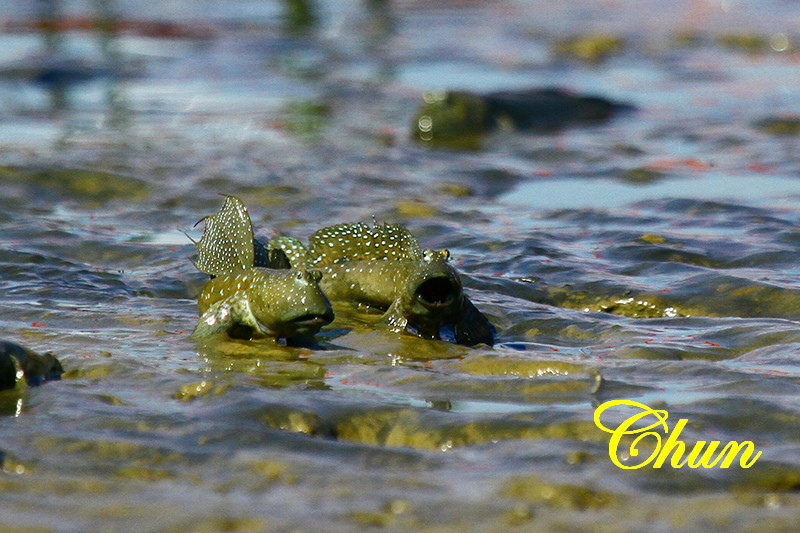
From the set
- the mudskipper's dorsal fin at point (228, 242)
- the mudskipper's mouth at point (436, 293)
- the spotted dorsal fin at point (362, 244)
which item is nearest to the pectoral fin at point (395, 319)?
the mudskipper's mouth at point (436, 293)

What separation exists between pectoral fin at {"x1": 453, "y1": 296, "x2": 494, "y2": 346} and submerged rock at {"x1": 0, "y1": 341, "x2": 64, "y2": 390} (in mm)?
1291

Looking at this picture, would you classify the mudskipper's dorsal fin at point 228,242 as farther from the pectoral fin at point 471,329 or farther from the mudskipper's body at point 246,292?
the pectoral fin at point 471,329

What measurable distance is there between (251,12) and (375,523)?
18174 millimetres

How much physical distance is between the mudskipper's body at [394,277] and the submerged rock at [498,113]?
14.8 ft

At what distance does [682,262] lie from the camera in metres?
5.35

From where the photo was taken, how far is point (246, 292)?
3908 mm

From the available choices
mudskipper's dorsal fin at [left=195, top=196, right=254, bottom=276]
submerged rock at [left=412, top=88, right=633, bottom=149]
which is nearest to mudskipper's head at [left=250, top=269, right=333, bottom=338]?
mudskipper's dorsal fin at [left=195, top=196, right=254, bottom=276]

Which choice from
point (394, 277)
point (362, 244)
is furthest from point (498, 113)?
point (394, 277)

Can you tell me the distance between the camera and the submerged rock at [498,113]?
9211 mm

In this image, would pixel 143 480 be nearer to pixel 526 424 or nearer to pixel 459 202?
pixel 526 424

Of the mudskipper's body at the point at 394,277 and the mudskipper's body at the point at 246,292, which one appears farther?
the mudskipper's body at the point at 394,277

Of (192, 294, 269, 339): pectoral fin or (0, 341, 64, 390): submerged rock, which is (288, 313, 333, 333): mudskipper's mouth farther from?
(0, 341, 64, 390): submerged rock

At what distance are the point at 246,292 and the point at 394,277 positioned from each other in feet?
1.91

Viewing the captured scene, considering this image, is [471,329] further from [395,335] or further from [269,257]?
[269,257]
